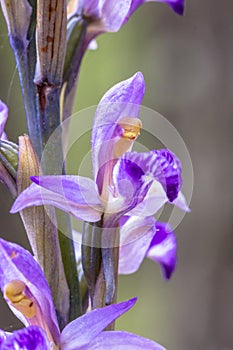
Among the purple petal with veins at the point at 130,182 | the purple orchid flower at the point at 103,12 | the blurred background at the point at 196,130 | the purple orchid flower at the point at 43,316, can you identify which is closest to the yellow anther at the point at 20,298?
the purple orchid flower at the point at 43,316

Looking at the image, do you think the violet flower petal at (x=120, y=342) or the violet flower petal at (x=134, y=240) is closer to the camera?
the violet flower petal at (x=120, y=342)

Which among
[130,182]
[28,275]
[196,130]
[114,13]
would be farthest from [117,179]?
[196,130]

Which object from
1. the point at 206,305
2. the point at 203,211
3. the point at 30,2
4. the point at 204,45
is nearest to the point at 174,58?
the point at 204,45

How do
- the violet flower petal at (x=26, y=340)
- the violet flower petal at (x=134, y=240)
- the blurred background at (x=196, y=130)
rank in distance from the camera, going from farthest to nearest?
the blurred background at (x=196, y=130)
the violet flower petal at (x=134, y=240)
the violet flower petal at (x=26, y=340)

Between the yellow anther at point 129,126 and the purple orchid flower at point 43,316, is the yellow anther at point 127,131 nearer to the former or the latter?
the yellow anther at point 129,126

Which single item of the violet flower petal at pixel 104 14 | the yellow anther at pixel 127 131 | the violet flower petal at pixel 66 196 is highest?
the violet flower petal at pixel 104 14

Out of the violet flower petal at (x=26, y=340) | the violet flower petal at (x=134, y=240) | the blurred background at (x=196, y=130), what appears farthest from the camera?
the blurred background at (x=196, y=130)

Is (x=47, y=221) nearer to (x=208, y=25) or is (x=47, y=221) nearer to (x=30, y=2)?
(x=30, y=2)
